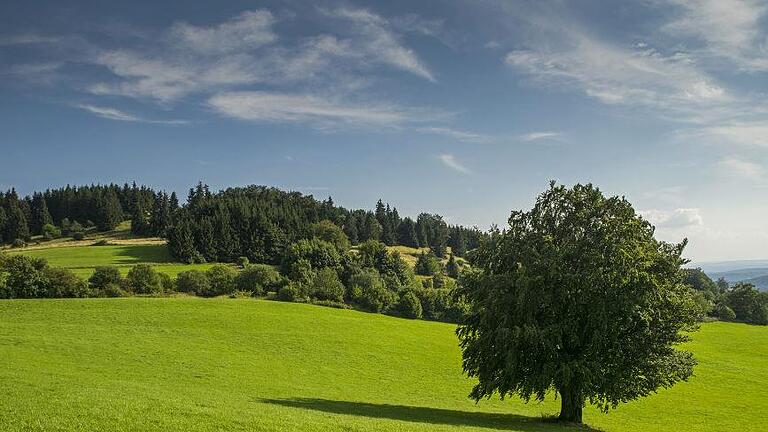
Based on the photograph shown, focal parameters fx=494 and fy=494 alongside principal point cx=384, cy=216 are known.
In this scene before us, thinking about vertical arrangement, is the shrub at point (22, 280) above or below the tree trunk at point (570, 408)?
above

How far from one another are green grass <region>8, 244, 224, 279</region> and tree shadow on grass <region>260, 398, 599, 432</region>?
10123 cm

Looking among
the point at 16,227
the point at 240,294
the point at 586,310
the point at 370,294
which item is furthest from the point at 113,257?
the point at 586,310

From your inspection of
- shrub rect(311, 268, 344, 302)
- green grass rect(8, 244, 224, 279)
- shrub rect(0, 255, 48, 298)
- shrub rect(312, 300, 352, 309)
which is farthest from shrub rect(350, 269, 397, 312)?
shrub rect(0, 255, 48, 298)

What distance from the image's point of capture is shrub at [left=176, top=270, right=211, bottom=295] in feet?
345

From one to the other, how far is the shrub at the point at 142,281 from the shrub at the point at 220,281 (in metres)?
11.7

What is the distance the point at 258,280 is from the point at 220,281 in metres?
9.21

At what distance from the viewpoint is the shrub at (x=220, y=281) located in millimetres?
108625

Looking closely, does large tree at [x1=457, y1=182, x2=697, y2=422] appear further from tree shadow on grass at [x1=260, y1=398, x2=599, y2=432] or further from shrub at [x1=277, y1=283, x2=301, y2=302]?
shrub at [x1=277, y1=283, x2=301, y2=302]

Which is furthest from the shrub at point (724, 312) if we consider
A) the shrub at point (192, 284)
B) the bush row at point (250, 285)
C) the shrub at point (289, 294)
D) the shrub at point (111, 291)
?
the shrub at point (111, 291)

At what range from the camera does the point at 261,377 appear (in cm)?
4634

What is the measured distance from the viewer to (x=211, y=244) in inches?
6265

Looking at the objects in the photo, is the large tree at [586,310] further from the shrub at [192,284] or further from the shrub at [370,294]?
the shrub at [192,284]

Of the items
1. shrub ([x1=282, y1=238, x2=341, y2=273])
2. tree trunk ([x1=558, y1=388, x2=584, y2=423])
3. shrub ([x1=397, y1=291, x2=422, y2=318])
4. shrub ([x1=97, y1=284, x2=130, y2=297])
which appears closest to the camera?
tree trunk ([x1=558, y1=388, x2=584, y2=423])

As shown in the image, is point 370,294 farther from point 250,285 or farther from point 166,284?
point 166,284
